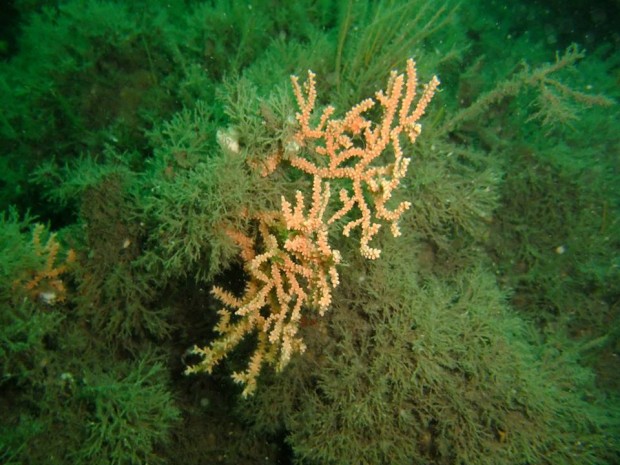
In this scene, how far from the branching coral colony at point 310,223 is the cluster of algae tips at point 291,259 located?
0.02 metres

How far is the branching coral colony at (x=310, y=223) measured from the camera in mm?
2566

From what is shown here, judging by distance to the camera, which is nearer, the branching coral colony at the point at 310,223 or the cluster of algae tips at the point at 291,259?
the branching coral colony at the point at 310,223

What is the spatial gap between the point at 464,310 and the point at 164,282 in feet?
8.20

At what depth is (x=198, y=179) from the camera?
251cm

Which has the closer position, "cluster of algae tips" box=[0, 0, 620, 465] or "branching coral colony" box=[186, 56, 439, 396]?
"branching coral colony" box=[186, 56, 439, 396]

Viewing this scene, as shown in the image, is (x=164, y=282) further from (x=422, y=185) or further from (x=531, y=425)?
(x=531, y=425)

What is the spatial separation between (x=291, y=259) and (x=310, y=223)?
1.24 feet

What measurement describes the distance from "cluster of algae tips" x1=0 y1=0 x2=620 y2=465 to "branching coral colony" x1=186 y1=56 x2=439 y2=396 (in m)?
0.02

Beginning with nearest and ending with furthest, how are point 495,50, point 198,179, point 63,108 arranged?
1. point 198,179
2. point 63,108
3. point 495,50

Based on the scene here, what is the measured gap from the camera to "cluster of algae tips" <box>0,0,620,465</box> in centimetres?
267

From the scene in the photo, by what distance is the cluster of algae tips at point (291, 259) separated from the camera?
2.67 meters

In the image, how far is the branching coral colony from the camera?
2566mm

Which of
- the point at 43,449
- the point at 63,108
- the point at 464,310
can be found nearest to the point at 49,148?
the point at 63,108

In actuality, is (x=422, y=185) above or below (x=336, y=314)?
above
